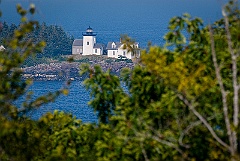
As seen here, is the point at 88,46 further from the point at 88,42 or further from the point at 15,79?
the point at 15,79

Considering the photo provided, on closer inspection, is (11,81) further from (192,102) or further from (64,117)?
(64,117)

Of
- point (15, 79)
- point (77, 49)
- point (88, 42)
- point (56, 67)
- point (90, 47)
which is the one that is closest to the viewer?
point (15, 79)

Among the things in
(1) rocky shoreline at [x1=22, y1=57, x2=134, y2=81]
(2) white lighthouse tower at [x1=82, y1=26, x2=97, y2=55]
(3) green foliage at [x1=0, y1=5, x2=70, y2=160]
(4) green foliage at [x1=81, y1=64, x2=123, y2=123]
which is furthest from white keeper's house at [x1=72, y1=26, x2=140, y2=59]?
(3) green foliage at [x1=0, y1=5, x2=70, y2=160]

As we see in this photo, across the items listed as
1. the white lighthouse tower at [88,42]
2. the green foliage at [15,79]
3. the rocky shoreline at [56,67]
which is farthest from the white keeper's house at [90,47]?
the green foliage at [15,79]

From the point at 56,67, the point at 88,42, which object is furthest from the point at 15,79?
the point at 88,42

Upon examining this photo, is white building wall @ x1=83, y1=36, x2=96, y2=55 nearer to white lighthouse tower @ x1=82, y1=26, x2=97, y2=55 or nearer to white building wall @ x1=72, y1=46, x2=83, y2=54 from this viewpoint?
white lighthouse tower @ x1=82, y1=26, x2=97, y2=55

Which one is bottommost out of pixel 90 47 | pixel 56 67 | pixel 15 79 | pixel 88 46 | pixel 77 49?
pixel 56 67

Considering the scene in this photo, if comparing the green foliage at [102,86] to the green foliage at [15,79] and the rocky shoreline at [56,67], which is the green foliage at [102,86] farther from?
the rocky shoreline at [56,67]

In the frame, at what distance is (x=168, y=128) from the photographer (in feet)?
19.1

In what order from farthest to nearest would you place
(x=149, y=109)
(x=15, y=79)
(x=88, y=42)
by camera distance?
(x=88, y=42) → (x=149, y=109) → (x=15, y=79)

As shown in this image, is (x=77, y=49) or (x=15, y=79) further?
(x=77, y=49)

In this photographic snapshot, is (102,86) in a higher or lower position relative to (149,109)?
higher

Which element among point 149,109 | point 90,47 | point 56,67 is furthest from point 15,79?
point 90,47

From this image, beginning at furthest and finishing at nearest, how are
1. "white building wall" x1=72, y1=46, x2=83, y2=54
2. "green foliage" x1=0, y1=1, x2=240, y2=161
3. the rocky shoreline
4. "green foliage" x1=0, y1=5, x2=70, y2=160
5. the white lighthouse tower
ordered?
1. "white building wall" x1=72, y1=46, x2=83, y2=54
2. the white lighthouse tower
3. the rocky shoreline
4. "green foliage" x1=0, y1=1, x2=240, y2=161
5. "green foliage" x1=0, y1=5, x2=70, y2=160
